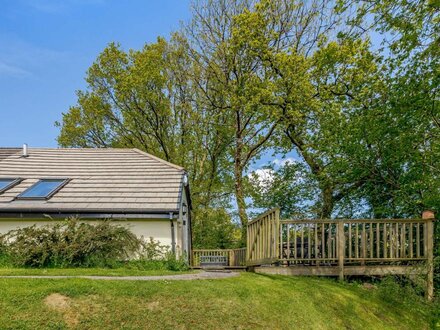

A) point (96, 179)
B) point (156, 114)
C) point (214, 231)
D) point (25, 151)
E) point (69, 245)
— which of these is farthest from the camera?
point (156, 114)

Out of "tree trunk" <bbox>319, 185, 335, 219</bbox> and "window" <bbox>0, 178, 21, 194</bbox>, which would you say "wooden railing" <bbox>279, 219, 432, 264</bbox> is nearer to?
"tree trunk" <bbox>319, 185, 335, 219</bbox>

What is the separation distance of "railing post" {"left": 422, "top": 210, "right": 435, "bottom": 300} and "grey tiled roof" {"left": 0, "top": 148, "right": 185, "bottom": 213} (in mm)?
7401

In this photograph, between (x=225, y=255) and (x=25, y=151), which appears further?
(x=225, y=255)

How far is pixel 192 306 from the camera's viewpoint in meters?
6.30

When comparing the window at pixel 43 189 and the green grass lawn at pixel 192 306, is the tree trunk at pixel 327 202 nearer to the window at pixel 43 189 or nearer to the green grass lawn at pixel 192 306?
the green grass lawn at pixel 192 306

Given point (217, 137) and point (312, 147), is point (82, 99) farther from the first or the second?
point (312, 147)

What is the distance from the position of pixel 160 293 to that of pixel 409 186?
7.62 metres

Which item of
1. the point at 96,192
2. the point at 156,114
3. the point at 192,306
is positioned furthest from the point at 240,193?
the point at 192,306

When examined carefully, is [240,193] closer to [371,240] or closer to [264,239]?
[264,239]

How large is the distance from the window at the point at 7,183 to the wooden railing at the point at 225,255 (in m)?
9.01

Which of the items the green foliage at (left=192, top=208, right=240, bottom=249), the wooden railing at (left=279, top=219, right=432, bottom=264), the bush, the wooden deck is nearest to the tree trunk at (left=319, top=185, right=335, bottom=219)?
the wooden deck

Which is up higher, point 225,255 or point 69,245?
point 69,245

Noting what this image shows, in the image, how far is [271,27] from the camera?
18609mm

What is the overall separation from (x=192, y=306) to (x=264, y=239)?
12.4 feet
